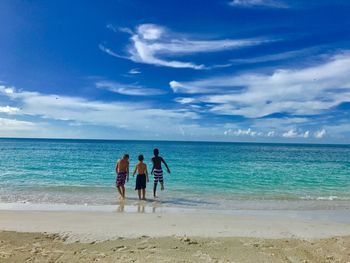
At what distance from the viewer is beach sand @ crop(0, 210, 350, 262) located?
18.1 feet

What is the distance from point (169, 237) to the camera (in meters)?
6.63

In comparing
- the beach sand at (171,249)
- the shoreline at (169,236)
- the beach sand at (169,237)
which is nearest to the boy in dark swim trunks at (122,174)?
the shoreline at (169,236)

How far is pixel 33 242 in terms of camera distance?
616 cm

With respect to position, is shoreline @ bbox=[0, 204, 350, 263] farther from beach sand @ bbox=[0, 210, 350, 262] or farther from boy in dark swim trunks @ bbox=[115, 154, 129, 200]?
boy in dark swim trunks @ bbox=[115, 154, 129, 200]

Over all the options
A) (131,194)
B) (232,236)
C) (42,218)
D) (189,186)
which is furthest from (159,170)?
(232,236)

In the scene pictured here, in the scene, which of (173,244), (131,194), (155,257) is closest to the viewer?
(155,257)

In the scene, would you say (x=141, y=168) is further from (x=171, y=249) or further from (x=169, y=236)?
(x=171, y=249)

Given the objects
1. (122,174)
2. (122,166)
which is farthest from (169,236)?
(122,166)

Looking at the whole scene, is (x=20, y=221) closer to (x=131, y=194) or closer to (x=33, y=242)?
(x=33, y=242)

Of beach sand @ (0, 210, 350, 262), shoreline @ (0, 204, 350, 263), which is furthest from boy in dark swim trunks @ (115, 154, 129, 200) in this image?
beach sand @ (0, 210, 350, 262)

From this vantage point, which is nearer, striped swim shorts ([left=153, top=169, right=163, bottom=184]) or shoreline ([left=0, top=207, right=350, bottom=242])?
shoreline ([left=0, top=207, right=350, bottom=242])

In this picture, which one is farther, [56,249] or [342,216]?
[342,216]

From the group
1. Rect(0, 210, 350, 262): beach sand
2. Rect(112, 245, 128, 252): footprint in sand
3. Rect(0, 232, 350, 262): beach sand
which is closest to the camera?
Rect(0, 232, 350, 262): beach sand

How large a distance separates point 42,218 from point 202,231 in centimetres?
436
